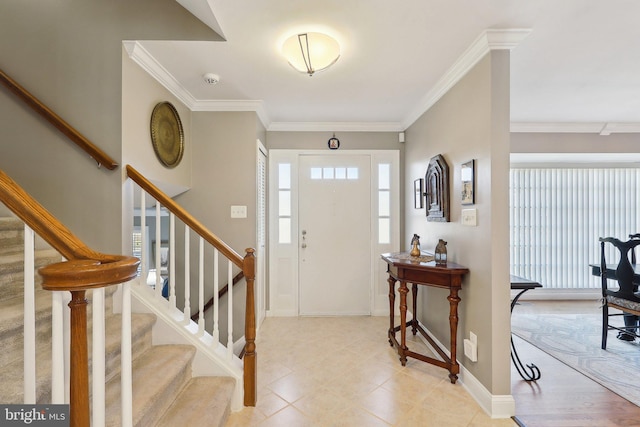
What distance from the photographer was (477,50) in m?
1.94

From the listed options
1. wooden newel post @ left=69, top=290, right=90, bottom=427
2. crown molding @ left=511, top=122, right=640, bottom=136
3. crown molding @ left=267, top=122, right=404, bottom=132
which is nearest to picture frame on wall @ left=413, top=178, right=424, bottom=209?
crown molding @ left=267, top=122, right=404, bottom=132

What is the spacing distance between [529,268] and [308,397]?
406 centimetres

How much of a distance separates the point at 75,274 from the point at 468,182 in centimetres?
220

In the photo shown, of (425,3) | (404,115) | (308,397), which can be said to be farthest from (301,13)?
(308,397)

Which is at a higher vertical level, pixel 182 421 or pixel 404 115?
pixel 404 115

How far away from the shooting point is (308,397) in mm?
2051

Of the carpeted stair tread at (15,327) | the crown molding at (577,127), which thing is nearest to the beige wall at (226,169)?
the carpeted stair tread at (15,327)

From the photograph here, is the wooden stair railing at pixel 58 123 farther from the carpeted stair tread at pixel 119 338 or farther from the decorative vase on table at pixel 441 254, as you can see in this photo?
the decorative vase on table at pixel 441 254

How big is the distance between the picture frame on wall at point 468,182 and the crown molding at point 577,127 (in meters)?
2.29

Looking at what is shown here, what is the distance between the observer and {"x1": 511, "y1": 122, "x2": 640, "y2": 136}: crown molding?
374cm

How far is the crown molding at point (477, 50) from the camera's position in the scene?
1808 millimetres

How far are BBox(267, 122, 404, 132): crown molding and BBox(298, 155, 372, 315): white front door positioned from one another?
368 millimetres

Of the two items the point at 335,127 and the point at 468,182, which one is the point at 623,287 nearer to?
the point at 468,182

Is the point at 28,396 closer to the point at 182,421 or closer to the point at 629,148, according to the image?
the point at 182,421
